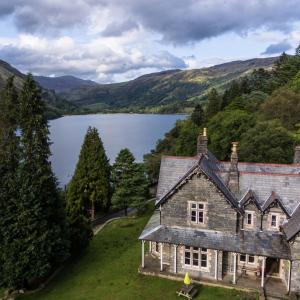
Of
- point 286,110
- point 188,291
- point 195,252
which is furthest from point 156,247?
point 286,110

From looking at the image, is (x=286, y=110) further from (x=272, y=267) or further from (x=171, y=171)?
(x=171, y=171)

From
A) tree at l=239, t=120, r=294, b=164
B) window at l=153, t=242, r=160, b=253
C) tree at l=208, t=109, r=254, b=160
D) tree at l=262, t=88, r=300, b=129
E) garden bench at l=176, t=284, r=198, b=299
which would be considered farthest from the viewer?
tree at l=262, t=88, r=300, b=129

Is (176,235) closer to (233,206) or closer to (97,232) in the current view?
(233,206)

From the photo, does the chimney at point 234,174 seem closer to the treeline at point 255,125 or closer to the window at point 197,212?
the window at point 197,212

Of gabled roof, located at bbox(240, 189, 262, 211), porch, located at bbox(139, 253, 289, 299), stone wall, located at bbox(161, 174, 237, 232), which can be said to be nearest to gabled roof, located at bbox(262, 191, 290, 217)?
gabled roof, located at bbox(240, 189, 262, 211)

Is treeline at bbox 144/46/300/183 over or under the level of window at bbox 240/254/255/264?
over

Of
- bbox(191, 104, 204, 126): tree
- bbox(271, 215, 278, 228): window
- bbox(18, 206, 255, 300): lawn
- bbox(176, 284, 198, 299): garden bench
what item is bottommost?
bbox(18, 206, 255, 300): lawn

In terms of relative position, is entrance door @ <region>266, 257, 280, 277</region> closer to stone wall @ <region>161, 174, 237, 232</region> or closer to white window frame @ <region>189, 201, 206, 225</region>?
stone wall @ <region>161, 174, 237, 232</region>

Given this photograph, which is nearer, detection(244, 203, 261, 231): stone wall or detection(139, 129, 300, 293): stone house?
detection(139, 129, 300, 293): stone house
